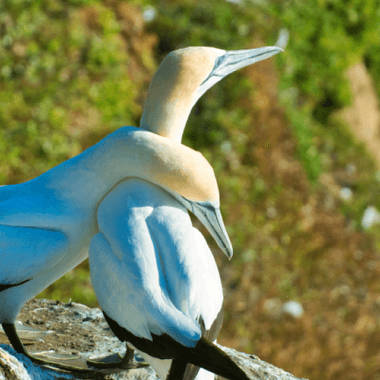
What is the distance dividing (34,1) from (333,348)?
4.05 meters

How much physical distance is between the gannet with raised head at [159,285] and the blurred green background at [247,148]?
2.05m

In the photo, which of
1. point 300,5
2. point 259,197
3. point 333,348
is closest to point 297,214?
point 259,197

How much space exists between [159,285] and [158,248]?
12cm

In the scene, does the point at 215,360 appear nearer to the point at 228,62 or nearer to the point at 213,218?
the point at 213,218

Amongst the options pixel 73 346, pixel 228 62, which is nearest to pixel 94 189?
pixel 228 62

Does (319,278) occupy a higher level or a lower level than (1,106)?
lower

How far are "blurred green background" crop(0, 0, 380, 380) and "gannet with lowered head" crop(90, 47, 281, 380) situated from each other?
2.04m

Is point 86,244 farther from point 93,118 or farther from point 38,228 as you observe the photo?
point 93,118

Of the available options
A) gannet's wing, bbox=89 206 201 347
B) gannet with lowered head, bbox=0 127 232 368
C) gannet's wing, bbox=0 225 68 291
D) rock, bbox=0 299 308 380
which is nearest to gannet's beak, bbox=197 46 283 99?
gannet with lowered head, bbox=0 127 232 368

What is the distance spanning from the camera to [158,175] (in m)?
1.57

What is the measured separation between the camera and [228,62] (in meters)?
1.81

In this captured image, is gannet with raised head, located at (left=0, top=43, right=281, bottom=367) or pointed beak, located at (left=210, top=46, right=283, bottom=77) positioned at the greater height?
pointed beak, located at (left=210, top=46, right=283, bottom=77)

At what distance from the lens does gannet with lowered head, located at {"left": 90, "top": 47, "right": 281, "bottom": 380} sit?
4.67 ft

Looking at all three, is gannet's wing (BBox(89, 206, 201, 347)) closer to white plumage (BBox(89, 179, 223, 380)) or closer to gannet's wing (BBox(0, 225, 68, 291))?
white plumage (BBox(89, 179, 223, 380))
